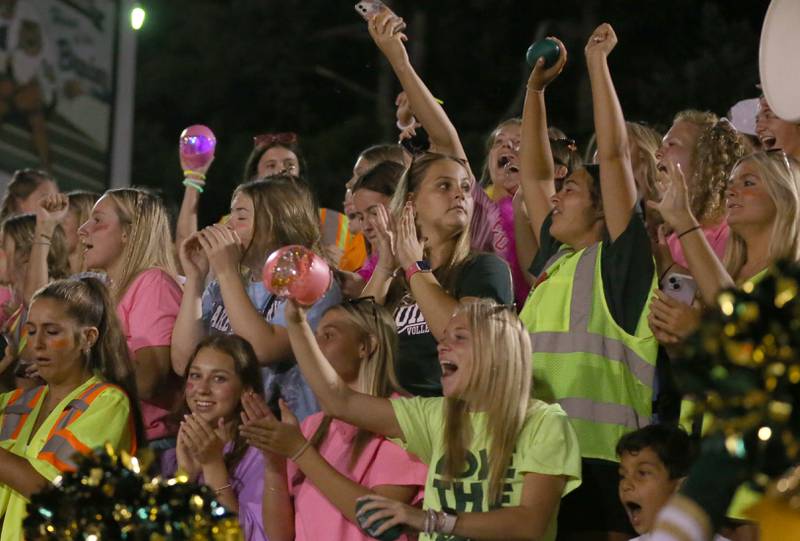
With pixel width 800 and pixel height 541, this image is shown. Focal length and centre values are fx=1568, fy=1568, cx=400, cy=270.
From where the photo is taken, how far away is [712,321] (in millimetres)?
2562

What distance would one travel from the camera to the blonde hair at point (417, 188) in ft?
17.6

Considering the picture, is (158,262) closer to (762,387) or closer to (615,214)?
(615,214)

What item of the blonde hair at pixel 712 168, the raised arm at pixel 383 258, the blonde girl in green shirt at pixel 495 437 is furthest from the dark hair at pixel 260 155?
the blonde girl in green shirt at pixel 495 437

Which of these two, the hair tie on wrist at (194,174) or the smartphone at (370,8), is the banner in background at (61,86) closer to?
the hair tie on wrist at (194,174)

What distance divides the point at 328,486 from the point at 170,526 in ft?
5.70

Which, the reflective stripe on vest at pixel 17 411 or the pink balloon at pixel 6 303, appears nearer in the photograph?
the reflective stripe on vest at pixel 17 411

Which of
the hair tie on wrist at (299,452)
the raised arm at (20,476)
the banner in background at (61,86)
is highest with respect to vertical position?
the banner in background at (61,86)

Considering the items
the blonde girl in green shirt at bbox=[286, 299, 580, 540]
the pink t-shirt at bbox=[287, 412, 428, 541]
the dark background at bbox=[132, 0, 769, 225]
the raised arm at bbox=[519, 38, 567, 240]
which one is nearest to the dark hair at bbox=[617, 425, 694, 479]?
the blonde girl in green shirt at bbox=[286, 299, 580, 540]

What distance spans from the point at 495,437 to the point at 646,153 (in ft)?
4.89

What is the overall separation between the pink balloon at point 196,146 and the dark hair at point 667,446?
307cm

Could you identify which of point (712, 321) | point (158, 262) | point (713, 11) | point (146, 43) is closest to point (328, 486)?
point (158, 262)

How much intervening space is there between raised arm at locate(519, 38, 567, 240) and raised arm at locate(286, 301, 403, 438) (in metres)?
1.14

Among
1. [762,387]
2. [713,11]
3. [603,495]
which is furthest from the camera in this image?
[713,11]

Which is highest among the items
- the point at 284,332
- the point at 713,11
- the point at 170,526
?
the point at 713,11
